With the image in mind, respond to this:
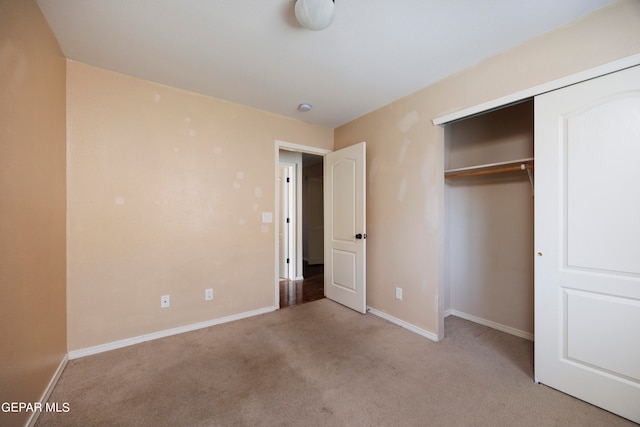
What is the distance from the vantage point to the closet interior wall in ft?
8.40

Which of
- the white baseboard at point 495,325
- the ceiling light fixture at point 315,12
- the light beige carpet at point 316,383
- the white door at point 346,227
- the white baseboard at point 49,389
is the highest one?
the ceiling light fixture at point 315,12

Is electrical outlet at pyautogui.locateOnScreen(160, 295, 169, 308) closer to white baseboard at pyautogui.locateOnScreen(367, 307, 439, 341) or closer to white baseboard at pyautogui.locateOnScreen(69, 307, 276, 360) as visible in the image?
white baseboard at pyautogui.locateOnScreen(69, 307, 276, 360)

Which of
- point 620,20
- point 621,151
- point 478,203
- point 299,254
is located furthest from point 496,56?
point 299,254

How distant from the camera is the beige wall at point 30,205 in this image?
4.13ft

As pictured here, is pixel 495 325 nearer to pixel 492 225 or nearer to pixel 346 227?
pixel 492 225

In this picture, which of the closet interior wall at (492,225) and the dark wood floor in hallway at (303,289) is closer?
the closet interior wall at (492,225)

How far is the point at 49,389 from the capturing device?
1.72m

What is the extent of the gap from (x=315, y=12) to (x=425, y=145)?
1604 millimetres

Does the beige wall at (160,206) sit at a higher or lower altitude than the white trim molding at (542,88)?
lower

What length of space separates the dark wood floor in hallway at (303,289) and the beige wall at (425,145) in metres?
0.98

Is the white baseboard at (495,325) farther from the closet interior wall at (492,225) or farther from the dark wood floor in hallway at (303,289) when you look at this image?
the dark wood floor in hallway at (303,289)

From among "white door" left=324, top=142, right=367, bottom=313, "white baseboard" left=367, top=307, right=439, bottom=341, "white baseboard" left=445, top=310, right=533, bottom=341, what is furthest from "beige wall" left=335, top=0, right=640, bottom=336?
"white baseboard" left=445, top=310, right=533, bottom=341

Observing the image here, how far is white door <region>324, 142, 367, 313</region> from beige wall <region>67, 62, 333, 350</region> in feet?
2.80

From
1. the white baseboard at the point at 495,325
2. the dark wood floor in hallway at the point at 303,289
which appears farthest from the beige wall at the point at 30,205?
the white baseboard at the point at 495,325
